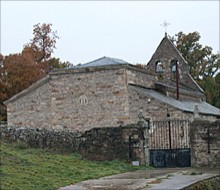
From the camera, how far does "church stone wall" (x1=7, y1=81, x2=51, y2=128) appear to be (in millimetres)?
33500

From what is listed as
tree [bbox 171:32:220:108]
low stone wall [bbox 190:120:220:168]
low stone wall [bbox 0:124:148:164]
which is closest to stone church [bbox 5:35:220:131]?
low stone wall [bbox 0:124:148:164]

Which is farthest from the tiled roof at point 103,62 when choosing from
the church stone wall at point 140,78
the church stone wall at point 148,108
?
the church stone wall at point 148,108

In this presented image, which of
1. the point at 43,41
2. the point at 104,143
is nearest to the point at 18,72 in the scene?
the point at 43,41

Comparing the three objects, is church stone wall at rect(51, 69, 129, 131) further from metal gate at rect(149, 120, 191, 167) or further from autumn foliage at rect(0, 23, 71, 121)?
autumn foliage at rect(0, 23, 71, 121)

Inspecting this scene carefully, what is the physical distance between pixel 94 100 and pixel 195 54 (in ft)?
110

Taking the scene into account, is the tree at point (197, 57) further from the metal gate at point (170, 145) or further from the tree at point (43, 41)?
the metal gate at point (170, 145)

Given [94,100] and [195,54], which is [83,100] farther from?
[195,54]

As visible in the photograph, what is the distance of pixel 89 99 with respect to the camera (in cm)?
3222

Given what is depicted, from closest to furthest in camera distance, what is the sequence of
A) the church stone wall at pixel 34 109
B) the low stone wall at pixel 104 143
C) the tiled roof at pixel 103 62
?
the low stone wall at pixel 104 143
the tiled roof at pixel 103 62
the church stone wall at pixel 34 109

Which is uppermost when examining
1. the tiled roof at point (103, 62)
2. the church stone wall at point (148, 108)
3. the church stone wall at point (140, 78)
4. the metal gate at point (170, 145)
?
the tiled roof at point (103, 62)

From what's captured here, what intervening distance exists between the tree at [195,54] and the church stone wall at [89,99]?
3294 cm

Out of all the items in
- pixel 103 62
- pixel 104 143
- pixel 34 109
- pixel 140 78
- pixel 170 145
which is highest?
pixel 103 62

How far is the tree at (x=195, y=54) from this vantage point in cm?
6331

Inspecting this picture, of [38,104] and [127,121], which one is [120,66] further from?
[38,104]
